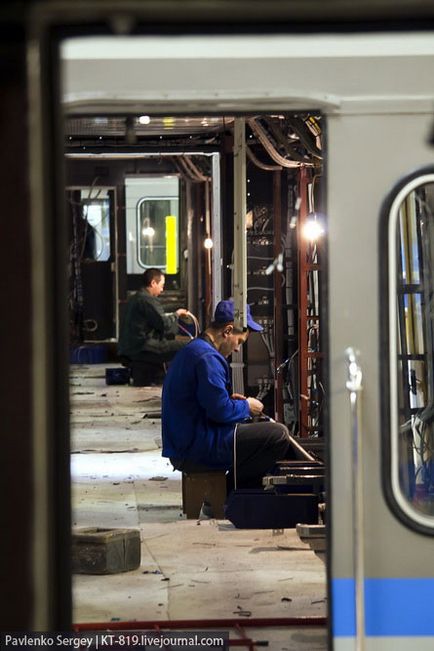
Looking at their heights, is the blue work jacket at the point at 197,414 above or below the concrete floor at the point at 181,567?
above

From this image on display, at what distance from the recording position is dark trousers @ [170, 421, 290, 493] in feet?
26.6

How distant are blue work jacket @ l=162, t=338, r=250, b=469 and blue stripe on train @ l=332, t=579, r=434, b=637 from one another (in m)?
4.02

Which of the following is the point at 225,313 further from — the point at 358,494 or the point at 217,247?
the point at 358,494

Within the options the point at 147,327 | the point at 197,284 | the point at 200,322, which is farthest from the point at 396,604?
the point at 197,284

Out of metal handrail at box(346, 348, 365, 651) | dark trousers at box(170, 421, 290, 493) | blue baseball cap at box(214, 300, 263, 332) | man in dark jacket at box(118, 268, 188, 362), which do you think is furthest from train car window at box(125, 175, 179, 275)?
metal handrail at box(346, 348, 365, 651)

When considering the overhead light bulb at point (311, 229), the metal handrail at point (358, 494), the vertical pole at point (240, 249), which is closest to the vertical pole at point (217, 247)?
the overhead light bulb at point (311, 229)

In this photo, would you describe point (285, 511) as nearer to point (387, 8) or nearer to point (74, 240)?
point (387, 8)

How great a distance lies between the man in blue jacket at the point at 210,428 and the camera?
8.05m

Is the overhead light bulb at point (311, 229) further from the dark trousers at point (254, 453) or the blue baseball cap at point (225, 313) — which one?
the dark trousers at point (254, 453)

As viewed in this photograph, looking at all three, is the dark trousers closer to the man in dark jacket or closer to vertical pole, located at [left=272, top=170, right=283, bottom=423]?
vertical pole, located at [left=272, top=170, right=283, bottom=423]

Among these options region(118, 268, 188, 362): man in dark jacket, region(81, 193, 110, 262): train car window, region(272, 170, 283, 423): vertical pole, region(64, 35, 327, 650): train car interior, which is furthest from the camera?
region(81, 193, 110, 262): train car window

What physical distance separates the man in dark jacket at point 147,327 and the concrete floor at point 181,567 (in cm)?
576

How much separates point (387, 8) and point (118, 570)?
516cm

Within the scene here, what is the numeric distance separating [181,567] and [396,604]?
344 cm
